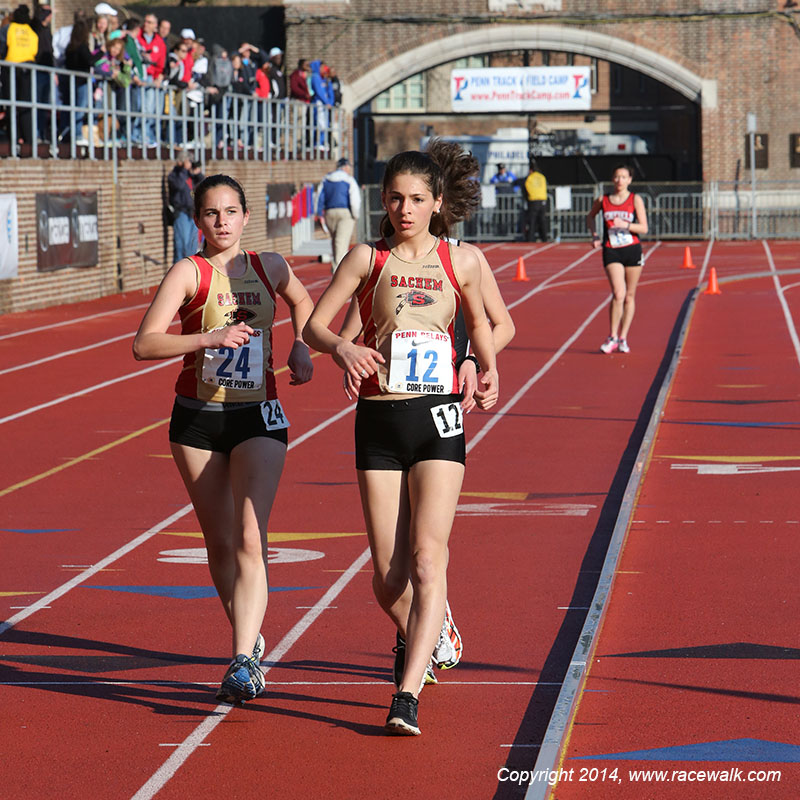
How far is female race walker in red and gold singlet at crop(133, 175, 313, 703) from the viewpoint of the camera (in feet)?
19.2

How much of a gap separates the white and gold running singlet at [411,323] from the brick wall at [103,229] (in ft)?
62.4

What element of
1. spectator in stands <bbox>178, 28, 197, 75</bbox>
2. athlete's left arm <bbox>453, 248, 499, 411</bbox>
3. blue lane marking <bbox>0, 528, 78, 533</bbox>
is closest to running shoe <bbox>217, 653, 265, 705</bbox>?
athlete's left arm <bbox>453, 248, 499, 411</bbox>

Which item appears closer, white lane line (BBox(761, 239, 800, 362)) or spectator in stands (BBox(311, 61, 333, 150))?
white lane line (BBox(761, 239, 800, 362))

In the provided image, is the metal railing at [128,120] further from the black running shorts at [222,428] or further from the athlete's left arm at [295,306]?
the black running shorts at [222,428]

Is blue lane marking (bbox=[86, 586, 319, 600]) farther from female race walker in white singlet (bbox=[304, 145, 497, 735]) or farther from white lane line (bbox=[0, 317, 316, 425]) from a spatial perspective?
white lane line (bbox=[0, 317, 316, 425])

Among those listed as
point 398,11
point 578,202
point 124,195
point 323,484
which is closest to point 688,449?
point 323,484

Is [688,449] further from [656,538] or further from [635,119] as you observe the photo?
[635,119]

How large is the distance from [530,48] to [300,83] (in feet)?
30.9

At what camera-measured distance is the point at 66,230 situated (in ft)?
87.5

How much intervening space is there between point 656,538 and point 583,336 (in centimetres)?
1271

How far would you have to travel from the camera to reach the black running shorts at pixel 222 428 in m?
5.91

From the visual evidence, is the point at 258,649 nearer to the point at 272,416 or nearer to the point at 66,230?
the point at 272,416

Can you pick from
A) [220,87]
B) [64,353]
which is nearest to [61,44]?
[220,87]

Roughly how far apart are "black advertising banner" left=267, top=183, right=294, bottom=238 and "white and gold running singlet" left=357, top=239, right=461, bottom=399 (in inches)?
1379
